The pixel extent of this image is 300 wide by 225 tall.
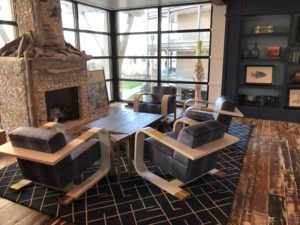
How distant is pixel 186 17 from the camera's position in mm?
5754

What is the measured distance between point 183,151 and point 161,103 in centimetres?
243

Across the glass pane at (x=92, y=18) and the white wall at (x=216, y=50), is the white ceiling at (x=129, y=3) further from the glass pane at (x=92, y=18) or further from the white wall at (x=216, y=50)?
the white wall at (x=216, y=50)

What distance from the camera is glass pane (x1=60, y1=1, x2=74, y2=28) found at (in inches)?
194

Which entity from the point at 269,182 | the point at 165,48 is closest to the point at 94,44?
the point at 165,48

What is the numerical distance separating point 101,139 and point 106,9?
4551 millimetres

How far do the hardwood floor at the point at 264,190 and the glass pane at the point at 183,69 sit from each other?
2.38 m

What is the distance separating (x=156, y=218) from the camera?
2062 millimetres

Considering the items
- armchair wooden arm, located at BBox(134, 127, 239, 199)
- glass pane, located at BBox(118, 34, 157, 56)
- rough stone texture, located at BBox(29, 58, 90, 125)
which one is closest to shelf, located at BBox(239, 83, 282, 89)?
glass pane, located at BBox(118, 34, 157, 56)

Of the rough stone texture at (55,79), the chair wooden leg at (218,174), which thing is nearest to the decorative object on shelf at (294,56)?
the chair wooden leg at (218,174)

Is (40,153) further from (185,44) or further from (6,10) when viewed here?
(185,44)

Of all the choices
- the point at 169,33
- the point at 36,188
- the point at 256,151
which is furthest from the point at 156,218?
the point at 169,33

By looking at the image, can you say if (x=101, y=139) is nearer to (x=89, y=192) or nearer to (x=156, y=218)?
(x=89, y=192)

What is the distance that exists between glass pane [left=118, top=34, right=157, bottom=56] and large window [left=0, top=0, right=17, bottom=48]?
297cm

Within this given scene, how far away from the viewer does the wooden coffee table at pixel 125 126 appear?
2677 mm
